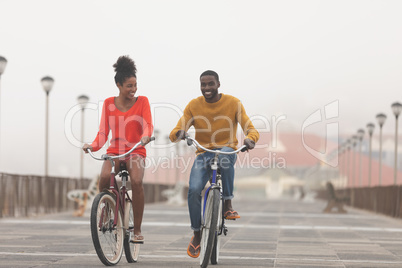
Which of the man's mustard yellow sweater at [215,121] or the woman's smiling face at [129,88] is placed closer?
the man's mustard yellow sweater at [215,121]

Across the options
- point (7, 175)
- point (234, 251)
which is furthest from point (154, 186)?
point (234, 251)

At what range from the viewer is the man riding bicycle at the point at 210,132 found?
7.52 metres

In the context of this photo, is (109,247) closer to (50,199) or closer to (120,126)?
(120,126)

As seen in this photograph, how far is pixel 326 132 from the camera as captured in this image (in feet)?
121

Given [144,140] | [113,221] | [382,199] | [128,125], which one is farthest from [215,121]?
[382,199]

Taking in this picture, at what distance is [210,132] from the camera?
7.62m

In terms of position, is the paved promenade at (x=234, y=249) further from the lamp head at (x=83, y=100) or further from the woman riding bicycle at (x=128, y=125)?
the lamp head at (x=83, y=100)

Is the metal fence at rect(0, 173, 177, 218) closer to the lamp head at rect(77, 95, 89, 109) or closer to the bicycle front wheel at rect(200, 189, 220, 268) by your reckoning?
the lamp head at rect(77, 95, 89, 109)

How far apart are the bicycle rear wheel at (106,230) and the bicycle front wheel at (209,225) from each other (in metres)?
0.89

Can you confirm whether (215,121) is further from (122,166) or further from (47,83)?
(47,83)

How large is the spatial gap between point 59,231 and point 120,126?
6.40 metres

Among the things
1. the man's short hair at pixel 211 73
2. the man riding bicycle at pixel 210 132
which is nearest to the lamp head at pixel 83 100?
the man riding bicycle at pixel 210 132

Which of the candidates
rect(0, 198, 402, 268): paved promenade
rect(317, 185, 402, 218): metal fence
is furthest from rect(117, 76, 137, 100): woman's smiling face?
rect(317, 185, 402, 218): metal fence

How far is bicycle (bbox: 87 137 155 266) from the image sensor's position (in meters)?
7.14
